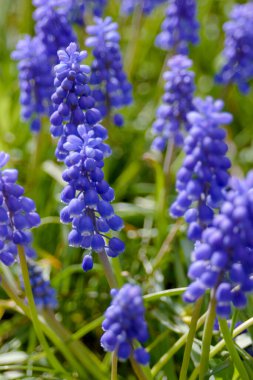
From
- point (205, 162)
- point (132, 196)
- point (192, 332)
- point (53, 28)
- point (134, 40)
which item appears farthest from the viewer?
point (134, 40)

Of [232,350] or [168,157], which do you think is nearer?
[232,350]

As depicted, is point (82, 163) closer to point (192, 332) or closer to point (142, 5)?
point (192, 332)

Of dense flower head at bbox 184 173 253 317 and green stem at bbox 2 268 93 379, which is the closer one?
dense flower head at bbox 184 173 253 317

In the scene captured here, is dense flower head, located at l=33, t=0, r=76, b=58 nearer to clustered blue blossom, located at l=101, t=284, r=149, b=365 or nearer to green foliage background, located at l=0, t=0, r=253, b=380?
green foliage background, located at l=0, t=0, r=253, b=380

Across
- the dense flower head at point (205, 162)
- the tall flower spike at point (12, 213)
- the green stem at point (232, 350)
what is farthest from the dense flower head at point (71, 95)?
the green stem at point (232, 350)

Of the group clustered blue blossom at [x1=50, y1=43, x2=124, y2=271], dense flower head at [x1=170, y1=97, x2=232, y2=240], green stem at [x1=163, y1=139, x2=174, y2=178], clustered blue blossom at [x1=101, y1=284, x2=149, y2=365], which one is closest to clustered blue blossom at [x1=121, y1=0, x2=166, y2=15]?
green stem at [x1=163, y1=139, x2=174, y2=178]

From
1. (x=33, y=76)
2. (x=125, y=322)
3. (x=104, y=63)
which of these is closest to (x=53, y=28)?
(x=33, y=76)
